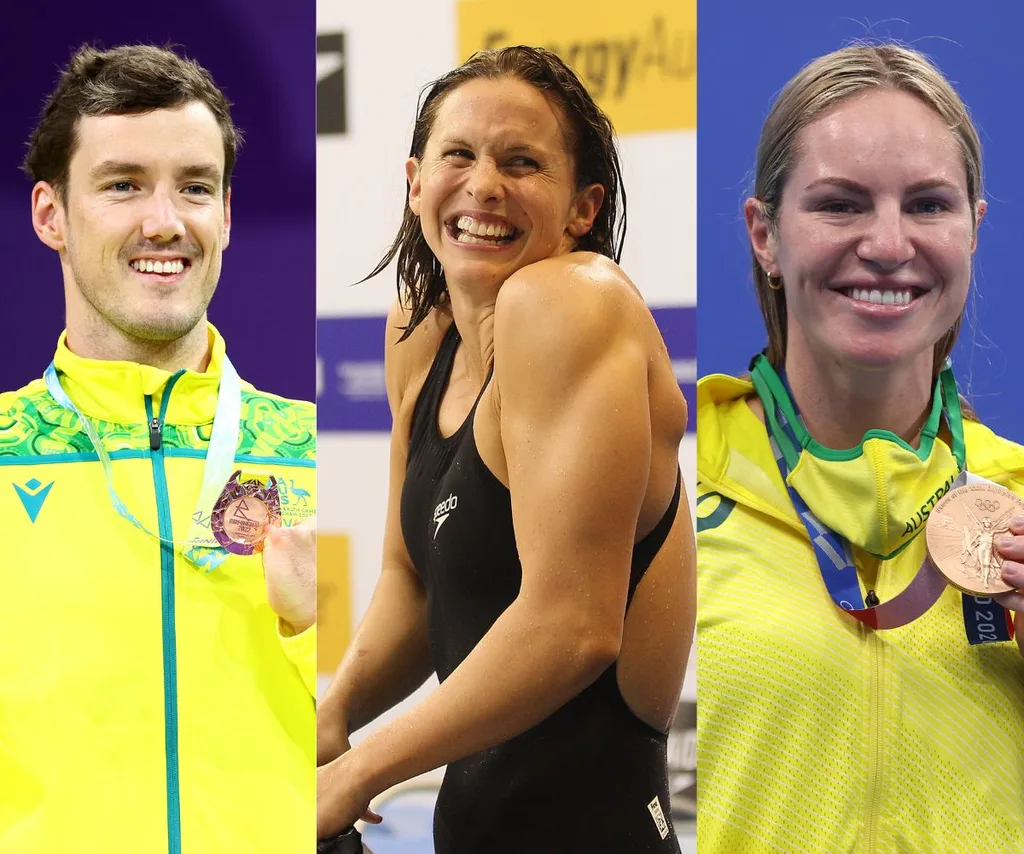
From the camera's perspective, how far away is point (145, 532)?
2.31 meters

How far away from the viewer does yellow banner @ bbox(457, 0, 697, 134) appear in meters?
2.04

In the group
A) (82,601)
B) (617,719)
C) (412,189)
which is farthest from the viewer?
(82,601)

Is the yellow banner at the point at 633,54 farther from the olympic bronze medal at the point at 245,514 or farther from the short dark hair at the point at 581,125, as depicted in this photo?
the olympic bronze medal at the point at 245,514

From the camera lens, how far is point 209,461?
234 centimetres

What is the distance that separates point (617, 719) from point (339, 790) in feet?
1.66

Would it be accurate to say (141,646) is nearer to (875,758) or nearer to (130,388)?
(130,388)

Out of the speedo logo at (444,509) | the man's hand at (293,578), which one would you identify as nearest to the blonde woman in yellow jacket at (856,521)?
the speedo logo at (444,509)

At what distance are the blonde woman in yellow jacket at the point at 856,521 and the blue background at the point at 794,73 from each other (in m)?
0.04

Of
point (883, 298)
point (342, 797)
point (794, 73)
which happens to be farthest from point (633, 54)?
point (342, 797)

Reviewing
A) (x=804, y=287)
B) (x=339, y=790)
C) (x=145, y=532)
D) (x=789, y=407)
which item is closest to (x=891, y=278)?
(x=804, y=287)

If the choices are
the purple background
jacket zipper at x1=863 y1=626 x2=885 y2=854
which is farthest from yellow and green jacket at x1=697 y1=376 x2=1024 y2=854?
the purple background

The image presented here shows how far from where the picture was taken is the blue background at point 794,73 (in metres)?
2.06

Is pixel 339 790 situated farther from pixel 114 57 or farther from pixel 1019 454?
pixel 114 57

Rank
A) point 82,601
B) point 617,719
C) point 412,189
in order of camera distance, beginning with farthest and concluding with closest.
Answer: point 82,601 → point 412,189 → point 617,719
